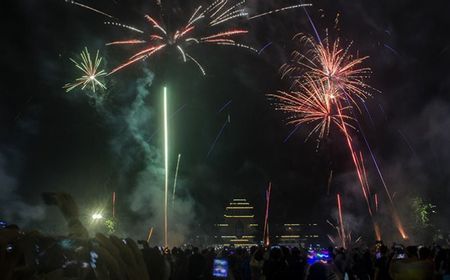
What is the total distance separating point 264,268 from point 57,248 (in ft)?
17.4

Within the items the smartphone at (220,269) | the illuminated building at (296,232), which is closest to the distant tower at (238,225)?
the illuminated building at (296,232)

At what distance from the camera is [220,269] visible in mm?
14023

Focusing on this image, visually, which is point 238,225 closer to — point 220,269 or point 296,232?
point 296,232

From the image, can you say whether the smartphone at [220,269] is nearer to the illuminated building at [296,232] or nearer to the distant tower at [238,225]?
the illuminated building at [296,232]

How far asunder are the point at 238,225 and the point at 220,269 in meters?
117

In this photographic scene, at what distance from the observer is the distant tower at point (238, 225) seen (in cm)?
12393

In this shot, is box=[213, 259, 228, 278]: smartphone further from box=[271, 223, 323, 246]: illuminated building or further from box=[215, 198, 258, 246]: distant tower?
box=[215, 198, 258, 246]: distant tower

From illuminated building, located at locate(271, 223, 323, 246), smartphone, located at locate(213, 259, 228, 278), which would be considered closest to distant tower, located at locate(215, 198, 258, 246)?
illuminated building, located at locate(271, 223, 323, 246)

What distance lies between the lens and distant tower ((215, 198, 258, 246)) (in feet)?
407

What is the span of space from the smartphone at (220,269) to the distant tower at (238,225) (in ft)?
349

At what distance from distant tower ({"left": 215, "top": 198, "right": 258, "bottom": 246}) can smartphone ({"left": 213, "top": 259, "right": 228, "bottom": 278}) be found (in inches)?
4187

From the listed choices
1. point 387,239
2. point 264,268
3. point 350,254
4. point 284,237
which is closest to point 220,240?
point 284,237

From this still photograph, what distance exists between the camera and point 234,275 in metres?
15.7

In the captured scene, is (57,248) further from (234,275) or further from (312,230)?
(312,230)
